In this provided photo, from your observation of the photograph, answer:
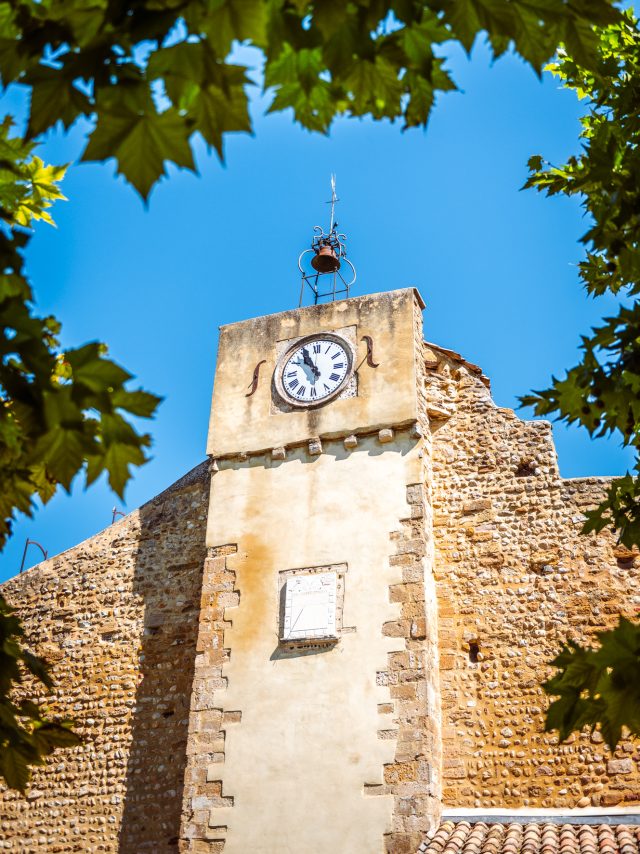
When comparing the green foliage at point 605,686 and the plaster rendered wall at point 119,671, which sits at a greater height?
the plaster rendered wall at point 119,671

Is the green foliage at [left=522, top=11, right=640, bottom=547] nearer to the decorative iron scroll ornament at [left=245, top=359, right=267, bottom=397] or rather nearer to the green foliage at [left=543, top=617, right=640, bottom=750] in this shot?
the green foliage at [left=543, top=617, right=640, bottom=750]

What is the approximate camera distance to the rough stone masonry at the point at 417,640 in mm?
9039

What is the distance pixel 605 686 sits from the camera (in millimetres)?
2795

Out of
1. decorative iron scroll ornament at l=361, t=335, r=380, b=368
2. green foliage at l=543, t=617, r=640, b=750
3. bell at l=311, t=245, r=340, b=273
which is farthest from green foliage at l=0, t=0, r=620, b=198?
bell at l=311, t=245, r=340, b=273

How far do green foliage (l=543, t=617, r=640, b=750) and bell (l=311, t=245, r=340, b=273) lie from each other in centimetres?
996

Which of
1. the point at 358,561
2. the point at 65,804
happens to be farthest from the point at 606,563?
the point at 65,804

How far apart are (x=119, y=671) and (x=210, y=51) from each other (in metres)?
9.89

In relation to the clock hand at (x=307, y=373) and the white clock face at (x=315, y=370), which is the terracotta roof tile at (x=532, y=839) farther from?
the clock hand at (x=307, y=373)

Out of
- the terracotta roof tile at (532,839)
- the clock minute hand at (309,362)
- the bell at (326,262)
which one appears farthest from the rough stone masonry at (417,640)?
the bell at (326,262)

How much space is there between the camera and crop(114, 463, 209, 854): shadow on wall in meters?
10.1

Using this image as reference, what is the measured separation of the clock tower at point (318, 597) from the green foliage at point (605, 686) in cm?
592

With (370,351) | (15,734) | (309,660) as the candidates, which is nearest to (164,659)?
(309,660)

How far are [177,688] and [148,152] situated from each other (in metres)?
9.23

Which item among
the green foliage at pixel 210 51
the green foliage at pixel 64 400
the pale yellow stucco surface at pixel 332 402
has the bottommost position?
the green foliage at pixel 64 400
